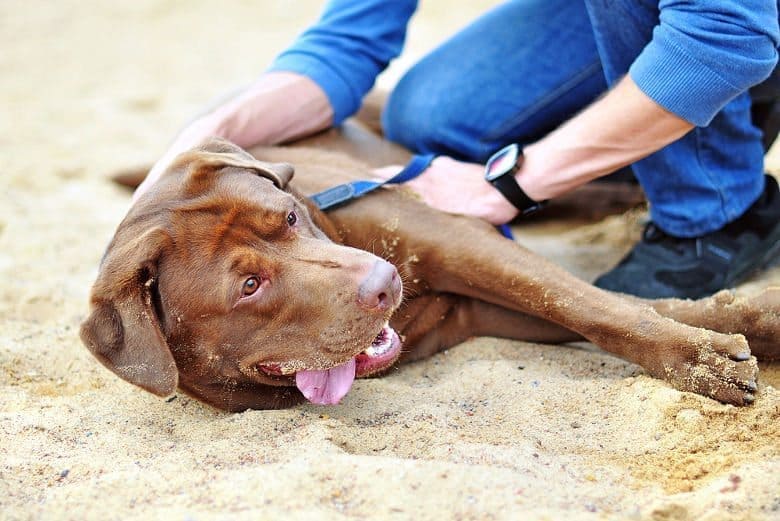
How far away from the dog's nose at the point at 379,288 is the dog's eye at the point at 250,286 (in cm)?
35

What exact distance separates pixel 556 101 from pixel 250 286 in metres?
2.13

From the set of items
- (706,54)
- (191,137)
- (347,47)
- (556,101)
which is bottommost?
(556,101)

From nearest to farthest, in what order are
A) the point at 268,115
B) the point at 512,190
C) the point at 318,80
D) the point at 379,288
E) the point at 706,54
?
the point at 379,288 < the point at 706,54 < the point at 512,190 < the point at 268,115 < the point at 318,80

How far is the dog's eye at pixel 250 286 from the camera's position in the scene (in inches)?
115

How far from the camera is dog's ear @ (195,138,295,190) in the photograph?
3154mm

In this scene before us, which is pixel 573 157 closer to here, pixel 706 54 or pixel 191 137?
pixel 706 54

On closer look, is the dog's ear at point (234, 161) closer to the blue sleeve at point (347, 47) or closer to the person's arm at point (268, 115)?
the person's arm at point (268, 115)

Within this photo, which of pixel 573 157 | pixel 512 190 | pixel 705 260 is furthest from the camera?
pixel 705 260

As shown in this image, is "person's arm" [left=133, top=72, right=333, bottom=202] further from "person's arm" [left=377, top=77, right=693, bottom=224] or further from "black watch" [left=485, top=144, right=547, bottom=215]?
"black watch" [left=485, top=144, right=547, bottom=215]

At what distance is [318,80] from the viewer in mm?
4293

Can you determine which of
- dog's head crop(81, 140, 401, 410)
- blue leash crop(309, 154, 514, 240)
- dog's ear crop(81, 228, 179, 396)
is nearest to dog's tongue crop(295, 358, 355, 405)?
dog's head crop(81, 140, 401, 410)

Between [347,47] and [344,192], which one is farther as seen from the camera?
[347,47]

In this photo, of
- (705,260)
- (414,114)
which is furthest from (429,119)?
(705,260)

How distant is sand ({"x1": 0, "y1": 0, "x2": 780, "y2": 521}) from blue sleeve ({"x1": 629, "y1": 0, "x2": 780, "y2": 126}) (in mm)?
957
